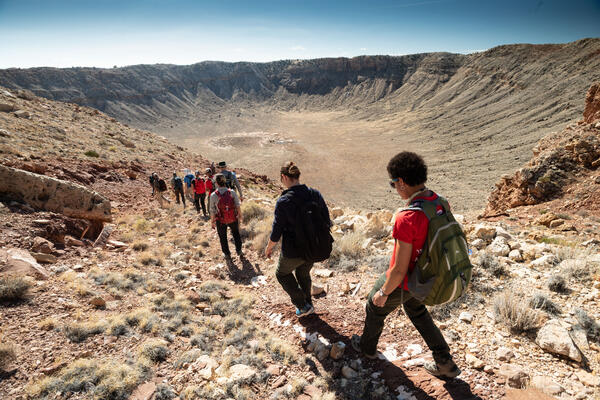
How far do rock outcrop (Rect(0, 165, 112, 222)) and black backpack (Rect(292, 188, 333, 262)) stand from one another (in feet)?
18.5

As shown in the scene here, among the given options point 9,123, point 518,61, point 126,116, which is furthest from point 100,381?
point 126,116

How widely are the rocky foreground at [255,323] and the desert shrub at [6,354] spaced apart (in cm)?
1

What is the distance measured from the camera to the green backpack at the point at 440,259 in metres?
1.98

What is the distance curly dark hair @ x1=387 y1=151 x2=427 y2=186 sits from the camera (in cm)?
204

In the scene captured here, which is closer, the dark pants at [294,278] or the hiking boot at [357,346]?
the hiking boot at [357,346]

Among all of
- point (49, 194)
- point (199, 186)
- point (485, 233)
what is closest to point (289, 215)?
point (485, 233)

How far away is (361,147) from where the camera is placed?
159 feet

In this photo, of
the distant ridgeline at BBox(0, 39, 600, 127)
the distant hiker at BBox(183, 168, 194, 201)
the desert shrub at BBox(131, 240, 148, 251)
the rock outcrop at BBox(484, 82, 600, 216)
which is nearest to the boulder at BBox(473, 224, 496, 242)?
the rock outcrop at BBox(484, 82, 600, 216)

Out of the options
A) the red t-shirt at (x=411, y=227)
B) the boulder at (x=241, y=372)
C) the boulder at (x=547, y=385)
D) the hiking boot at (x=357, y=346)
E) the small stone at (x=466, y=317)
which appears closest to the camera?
the red t-shirt at (x=411, y=227)

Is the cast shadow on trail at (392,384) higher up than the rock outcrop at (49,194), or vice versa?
the rock outcrop at (49,194)

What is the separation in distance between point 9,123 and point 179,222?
38.2 ft

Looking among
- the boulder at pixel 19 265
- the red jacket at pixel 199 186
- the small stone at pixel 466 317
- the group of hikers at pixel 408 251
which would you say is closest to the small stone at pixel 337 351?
the group of hikers at pixel 408 251

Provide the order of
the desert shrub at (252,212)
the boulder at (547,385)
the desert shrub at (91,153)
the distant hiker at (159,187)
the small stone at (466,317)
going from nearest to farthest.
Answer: the boulder at (547,385) < the small stone at (466,317) < the desert shrub at (252,212) < the distant hiker at (159,187) < the desert shrub at (91,153)

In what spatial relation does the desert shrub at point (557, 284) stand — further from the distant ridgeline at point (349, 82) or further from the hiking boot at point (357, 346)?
the distant ridgeline at point (349, 82)
